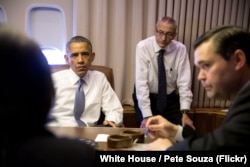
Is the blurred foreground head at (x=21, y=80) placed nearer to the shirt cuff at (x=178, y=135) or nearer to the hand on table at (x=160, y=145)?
the hand on table at (x=160, y=145)

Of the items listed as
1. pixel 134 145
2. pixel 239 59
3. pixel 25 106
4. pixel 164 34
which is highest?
pixel 164 34

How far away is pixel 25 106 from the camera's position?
0.54m

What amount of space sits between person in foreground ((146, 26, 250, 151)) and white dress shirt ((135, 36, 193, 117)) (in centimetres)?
154

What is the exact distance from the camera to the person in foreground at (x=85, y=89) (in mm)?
2238

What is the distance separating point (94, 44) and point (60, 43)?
405 millimetres

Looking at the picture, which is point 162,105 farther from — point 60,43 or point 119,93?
point 60,43

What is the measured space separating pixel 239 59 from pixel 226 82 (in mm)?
113

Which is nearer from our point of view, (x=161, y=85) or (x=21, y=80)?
(x=21, y=80)

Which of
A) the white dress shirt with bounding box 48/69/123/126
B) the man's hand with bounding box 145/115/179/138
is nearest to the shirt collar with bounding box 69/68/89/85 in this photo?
the white dress shirt with bounding box 48/69/123/126

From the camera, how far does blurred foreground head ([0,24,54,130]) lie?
52 centimetres

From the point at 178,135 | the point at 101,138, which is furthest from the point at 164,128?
the point at 101,138

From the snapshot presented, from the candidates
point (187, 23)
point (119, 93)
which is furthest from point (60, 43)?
point (187, 23)

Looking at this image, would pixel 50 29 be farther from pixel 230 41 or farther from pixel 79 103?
pixel 230 41

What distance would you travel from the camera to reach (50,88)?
571 millimetres
